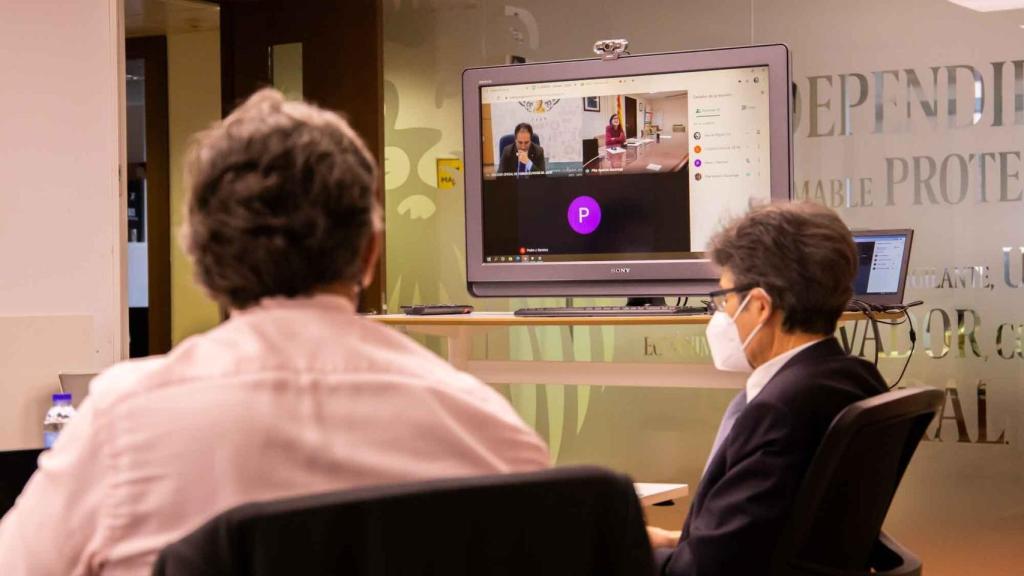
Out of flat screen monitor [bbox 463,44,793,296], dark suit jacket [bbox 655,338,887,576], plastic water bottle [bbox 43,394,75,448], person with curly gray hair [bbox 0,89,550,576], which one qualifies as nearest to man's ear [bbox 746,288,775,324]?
dark suit jacket [bbox 655,338,887,576]

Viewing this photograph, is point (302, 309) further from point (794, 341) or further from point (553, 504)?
point (794, 341)

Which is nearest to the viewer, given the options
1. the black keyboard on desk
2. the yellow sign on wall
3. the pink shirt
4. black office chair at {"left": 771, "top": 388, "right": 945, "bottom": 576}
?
the pink shirt

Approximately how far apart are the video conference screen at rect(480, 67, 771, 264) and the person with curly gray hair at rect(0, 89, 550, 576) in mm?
2172

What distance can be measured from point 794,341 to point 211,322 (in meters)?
5.73

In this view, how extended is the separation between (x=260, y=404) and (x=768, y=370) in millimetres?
1332

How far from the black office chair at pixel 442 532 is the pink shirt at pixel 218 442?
12 cm

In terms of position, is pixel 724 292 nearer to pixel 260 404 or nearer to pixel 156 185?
pixel 260 404

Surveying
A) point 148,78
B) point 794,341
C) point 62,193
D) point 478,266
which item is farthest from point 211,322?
point 794,341

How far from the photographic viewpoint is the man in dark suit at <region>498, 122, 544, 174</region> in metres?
3.34

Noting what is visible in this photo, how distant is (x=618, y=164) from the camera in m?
3.25

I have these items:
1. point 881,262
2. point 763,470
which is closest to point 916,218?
point 881,262

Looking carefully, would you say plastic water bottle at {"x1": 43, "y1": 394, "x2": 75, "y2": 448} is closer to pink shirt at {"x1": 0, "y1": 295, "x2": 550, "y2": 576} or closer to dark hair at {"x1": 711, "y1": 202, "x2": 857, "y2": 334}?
dark hair at {"x1": 711, "y1": 202, "x2": 857, "y2": 334}

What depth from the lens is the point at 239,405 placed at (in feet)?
3.17

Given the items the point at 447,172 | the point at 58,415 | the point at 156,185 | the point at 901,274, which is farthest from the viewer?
the point at 156,185
